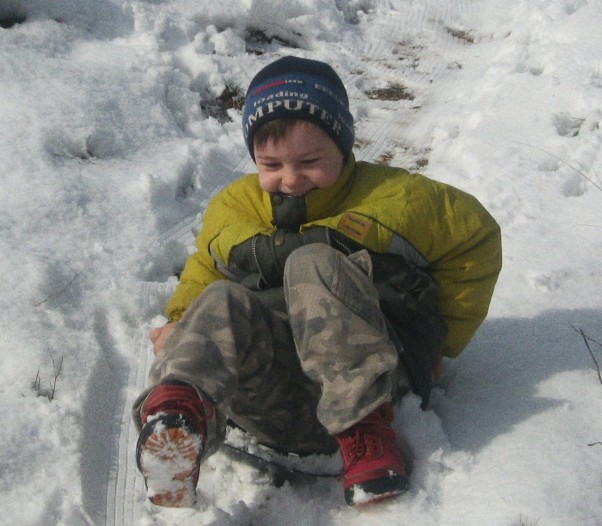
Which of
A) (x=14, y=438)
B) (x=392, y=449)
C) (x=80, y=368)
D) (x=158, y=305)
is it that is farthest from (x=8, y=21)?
(x=392, y=449)

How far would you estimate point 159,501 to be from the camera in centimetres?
153

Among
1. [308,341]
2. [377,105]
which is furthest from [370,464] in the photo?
[377,105]

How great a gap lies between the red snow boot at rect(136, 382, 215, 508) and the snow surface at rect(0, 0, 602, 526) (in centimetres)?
30

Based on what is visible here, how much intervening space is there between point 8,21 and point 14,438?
2893 mm

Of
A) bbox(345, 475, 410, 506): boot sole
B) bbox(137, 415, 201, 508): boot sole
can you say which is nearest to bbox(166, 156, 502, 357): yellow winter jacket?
bbox(345, 475, 410, 506): boot sole

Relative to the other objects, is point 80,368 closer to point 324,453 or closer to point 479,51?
point 324,453

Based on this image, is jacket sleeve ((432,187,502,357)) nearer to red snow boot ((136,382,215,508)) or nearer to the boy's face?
the boy's face

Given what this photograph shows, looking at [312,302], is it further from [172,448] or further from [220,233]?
[220,233]

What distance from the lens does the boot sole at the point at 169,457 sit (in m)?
1.49

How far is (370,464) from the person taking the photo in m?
1.66

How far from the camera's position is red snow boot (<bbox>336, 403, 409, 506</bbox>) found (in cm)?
165

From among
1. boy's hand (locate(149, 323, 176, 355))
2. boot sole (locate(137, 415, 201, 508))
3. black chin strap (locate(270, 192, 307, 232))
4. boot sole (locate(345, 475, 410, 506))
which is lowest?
boy's hand (locate(149, 323, 176, 355))

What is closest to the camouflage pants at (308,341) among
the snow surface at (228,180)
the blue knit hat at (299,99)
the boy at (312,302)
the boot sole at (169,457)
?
Result: the boy at (312,302)

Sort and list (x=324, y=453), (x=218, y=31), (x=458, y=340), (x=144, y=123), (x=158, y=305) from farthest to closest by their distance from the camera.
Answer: (x=218, y=31), (x=144, y=123), (x=158, y=305), (x=458, y=340), (x=324, y=453)
